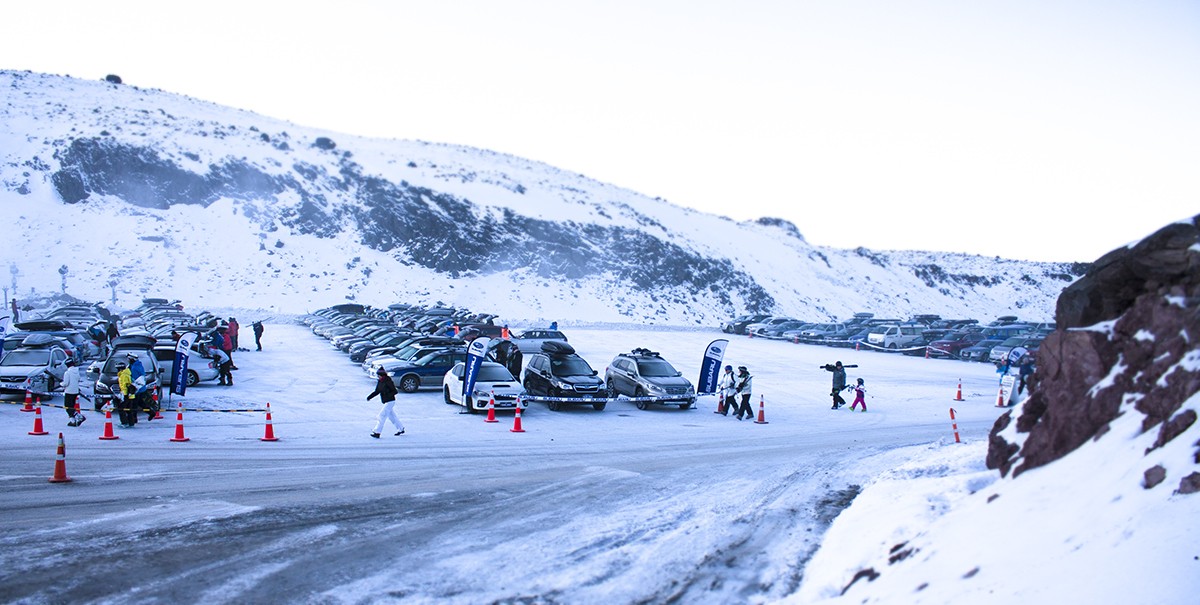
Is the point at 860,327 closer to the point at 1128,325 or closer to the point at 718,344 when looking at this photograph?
the point at 718,344

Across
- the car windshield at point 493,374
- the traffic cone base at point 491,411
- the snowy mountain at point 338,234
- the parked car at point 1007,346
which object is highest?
the snowy mountain at point 338,234

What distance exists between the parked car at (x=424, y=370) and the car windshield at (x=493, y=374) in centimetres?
329

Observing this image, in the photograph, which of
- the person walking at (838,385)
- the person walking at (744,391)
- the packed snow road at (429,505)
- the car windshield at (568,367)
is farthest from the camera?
the person walking at (838,385)

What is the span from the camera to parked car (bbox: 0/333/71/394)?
21.1 meters

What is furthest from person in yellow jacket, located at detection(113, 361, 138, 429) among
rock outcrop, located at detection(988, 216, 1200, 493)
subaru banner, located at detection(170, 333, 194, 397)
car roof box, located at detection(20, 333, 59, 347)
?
rock outcrop, located at detection(988, 216, 1200, 493)

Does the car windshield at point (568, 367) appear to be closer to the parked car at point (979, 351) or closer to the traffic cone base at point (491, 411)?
the traffic cone base at point (491, 411)

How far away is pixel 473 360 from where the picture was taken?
840 inches

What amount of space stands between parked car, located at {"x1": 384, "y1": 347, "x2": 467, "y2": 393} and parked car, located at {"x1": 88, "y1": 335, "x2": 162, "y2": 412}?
6.47 m

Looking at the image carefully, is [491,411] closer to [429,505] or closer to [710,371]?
[710,371]

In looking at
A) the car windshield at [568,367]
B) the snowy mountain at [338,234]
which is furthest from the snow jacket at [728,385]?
the snowy mountain at [338,234]

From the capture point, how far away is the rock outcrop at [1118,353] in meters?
7.23

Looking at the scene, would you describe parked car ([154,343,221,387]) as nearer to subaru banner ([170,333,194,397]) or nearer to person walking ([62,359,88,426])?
subaru banner ([170,333,194,397])

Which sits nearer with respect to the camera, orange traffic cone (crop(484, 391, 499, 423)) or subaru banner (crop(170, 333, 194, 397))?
orange traffic cone (crop(484, 391, 499, 423))

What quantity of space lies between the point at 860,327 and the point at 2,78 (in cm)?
10833
